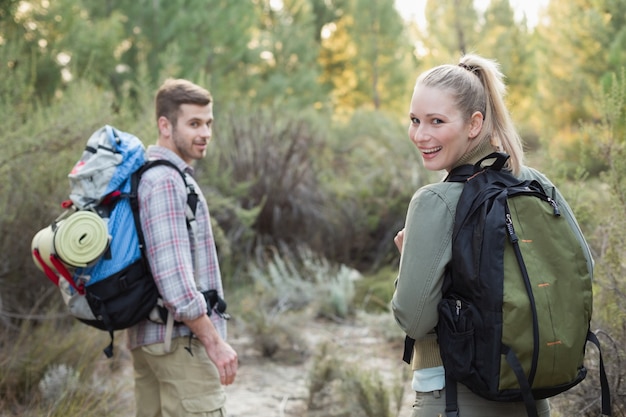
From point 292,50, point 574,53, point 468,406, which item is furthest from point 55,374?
point 292,50

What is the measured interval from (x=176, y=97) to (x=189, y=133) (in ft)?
0.61

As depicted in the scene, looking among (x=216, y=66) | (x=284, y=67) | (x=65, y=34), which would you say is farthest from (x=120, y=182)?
(x=284, y=67)

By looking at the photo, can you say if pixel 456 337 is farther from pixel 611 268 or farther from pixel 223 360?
pixel 611 268

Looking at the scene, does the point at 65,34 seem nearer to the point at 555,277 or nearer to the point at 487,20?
the point at 555,277

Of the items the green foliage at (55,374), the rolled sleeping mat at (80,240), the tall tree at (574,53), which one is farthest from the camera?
the tall tree at (574,53)

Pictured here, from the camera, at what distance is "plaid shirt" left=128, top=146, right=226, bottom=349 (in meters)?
2.78

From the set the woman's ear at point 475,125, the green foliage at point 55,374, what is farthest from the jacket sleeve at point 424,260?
the green foliage at point 55,374

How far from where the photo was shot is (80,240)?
2.71 meters

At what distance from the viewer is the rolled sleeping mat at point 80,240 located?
2695 millimetres

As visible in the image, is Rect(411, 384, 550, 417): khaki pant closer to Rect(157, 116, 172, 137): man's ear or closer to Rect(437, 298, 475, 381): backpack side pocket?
Rect(437, 298, 475, 381): backpack side pocket

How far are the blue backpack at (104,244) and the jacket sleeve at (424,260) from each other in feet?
4.38

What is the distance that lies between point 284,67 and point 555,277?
76.3ft

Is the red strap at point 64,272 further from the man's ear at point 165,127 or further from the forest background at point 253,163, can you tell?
the forest background at point 253,163

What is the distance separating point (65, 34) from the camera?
8.11 meters
